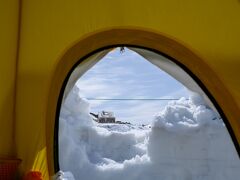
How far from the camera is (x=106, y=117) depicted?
204 inches

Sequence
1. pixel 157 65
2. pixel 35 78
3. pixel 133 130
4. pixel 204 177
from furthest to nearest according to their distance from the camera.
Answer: pixel 133 130
pixel 204 177
pixel 157 65
pixel 35 78

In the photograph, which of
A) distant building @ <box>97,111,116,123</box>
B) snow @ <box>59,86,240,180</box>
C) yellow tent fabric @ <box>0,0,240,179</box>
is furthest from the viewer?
distant building @ <box>97,111,116,123</box>

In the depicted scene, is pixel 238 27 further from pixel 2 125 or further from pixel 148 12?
pixel 2 125

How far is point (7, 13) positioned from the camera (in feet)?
7.13

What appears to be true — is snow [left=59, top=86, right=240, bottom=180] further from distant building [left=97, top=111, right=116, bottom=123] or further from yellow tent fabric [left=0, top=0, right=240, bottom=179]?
yellow tent fabric [left=0, top=0, right=240, bottom=179]

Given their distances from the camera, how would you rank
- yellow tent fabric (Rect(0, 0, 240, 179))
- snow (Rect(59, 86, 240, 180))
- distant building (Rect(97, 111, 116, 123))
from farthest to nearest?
1. distant building (Rect(97, 111, 116, 123))
2. snow (Rect(59, 86, 240, 180))
3. yellow tent fabric (Rect(0, 0, 240, 179))

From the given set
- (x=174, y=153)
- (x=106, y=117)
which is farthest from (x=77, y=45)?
(x=106, y=117)

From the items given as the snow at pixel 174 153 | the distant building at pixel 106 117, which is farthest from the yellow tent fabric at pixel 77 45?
the distant building at pixel 106 117

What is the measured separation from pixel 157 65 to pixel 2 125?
1.02 meters

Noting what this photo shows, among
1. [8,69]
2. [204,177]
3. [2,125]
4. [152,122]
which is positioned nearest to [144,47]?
[8,69]

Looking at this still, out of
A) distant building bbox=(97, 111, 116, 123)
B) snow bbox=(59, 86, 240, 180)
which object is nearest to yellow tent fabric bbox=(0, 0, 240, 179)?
snow bbox=(59, 86, 240, 180)

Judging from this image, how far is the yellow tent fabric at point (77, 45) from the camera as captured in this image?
198 cm

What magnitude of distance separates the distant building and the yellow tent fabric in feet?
9.75

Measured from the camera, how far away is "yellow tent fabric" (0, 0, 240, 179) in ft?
6.50
